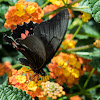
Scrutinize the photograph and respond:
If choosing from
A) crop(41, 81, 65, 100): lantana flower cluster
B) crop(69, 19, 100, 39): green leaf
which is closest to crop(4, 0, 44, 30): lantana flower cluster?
crop(41, 81, 65, 100): lantana flower cluster

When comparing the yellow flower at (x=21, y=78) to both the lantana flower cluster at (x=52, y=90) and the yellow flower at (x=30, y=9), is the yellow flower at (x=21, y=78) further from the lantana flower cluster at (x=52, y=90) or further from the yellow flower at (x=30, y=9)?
the yellow flower at (x=30, y=9)

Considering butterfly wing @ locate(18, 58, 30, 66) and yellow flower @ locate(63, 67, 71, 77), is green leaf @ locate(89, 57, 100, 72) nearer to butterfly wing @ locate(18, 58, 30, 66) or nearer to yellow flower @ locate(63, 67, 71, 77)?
yellow flower @ locate(63, 67, 71, 77)

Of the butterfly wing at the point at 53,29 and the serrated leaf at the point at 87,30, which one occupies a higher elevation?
the butterfly wing at the point at 53,29

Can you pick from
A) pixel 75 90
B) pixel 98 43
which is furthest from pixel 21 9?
pixel 75 90

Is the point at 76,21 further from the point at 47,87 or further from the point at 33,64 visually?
the point at 47,87

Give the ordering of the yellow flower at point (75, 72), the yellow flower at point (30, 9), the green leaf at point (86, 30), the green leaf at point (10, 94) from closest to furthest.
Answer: the green leaf at point (10, 94)
the yellow flower at point (30, 9)
the yellow flower at point (75, 72)
the green leaf at point (86, 30)

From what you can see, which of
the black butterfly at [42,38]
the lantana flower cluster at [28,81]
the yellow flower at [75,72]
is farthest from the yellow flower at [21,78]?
the yellow flower at [75,72]
